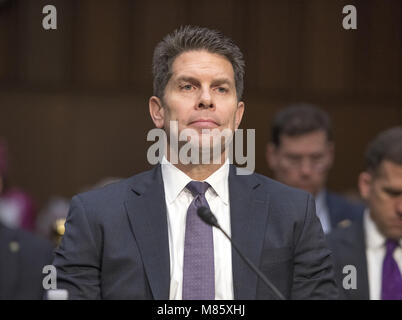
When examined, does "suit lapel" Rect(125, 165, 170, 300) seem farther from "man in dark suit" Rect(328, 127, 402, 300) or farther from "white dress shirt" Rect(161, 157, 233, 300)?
"man in dark suit" Rect(328, 127, 402, 300)

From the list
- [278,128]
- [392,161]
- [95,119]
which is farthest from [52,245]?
[95,119]

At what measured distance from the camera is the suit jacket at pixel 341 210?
451 centimetres

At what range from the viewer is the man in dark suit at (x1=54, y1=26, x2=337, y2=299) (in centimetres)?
230

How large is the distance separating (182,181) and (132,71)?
4680mm

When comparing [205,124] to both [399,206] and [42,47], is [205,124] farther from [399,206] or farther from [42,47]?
[42,47]

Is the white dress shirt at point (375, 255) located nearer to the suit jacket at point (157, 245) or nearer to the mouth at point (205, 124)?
the suit jacket at point (157, 245)

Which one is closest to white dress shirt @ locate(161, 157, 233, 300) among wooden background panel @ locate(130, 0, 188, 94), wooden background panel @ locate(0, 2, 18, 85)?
wooden background panel @ locate(130, 0, 188, 94)

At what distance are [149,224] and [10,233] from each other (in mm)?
2184

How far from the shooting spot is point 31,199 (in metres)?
6.78

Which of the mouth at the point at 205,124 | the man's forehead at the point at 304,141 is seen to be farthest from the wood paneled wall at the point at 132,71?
the mouth at the point at 205,124

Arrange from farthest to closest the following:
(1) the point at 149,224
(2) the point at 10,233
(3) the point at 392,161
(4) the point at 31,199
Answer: (4) the point at 31,199
(2) the point at 10,233
(3) the point at 392,161
(1) the point at 149,224

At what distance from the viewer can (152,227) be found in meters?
2.38

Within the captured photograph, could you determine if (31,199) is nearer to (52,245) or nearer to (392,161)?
(52,245)

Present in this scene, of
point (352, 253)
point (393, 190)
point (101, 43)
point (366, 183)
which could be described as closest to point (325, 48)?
point (101, 43)
